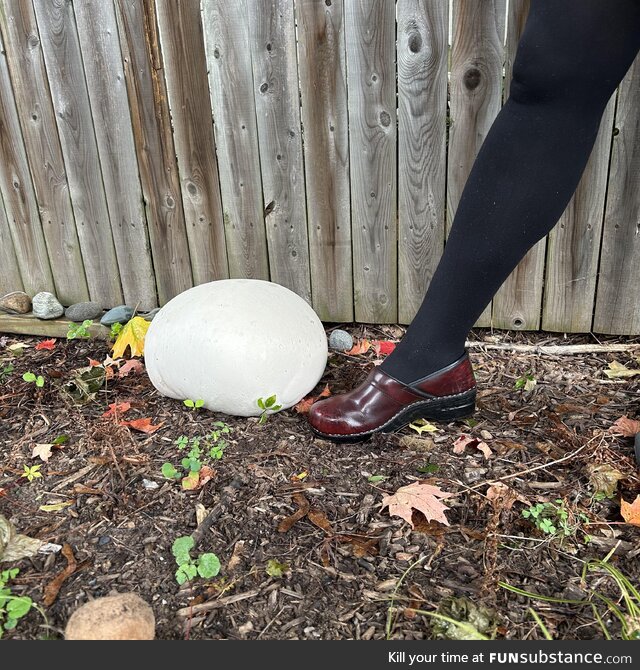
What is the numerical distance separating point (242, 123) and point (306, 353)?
833 mm

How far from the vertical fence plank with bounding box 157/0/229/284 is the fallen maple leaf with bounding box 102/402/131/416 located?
657 mm

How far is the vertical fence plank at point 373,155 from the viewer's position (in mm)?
1934

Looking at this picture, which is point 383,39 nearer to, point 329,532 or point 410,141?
point 410,141

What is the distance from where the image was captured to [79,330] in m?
2.35

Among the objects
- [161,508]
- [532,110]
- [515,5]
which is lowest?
[161,508]

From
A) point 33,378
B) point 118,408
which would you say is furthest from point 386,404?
point 33,378

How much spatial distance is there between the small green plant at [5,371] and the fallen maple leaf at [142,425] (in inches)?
23.9

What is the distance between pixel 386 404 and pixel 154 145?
4.11ft

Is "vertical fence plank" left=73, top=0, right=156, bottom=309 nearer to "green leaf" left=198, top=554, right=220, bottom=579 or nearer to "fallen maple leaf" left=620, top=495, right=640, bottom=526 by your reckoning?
"green leaf" left=198, top=554, right=220, bottom=579

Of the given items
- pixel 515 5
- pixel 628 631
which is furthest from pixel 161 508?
pixel 515 5

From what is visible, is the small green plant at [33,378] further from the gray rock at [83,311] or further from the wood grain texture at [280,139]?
the wood grain texture at [280,139]

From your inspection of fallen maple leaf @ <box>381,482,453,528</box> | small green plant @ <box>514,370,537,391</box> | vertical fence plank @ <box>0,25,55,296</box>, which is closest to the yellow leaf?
vertical fence plank @ <box>0,25,55,296</box>

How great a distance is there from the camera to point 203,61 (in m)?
2.07

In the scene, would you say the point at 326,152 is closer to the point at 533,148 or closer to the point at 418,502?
the point at 533,148
